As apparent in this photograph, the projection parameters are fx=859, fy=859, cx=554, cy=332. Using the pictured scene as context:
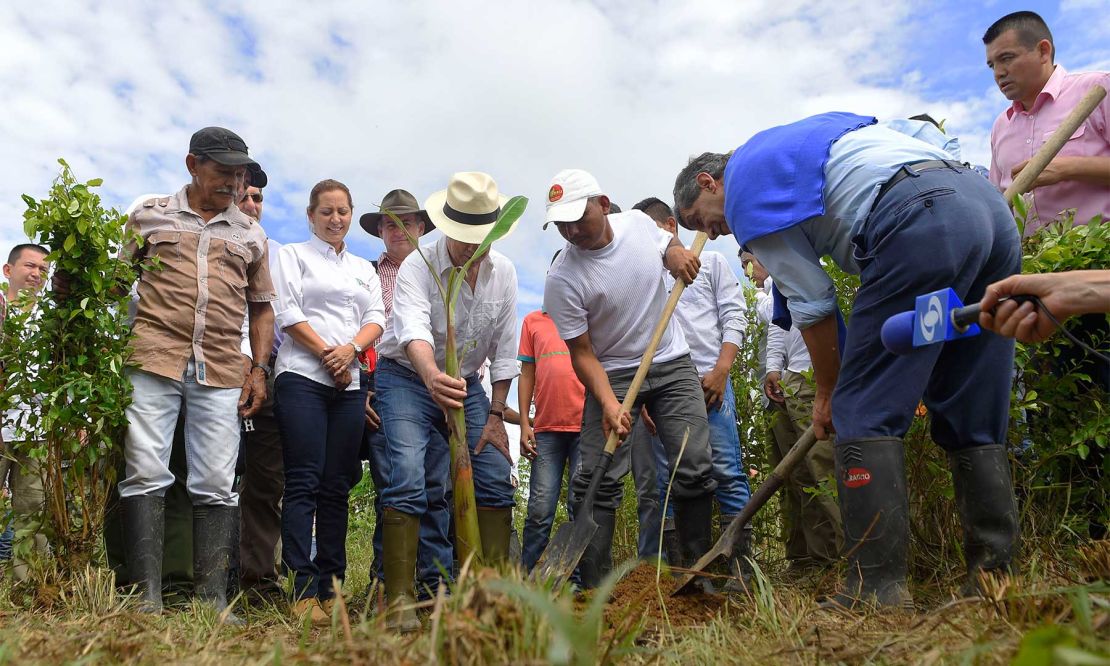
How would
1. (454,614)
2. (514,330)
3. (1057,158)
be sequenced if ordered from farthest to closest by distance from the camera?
(514,330) < (1057,158) < (454,614)

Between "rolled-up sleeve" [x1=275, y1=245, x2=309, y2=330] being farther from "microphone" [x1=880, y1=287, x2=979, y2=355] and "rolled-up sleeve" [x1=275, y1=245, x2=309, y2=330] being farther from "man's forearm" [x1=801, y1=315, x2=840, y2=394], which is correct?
"microphone" [x1=880, y1=287, x2=979, y2=355]

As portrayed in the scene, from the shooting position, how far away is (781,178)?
2.91m

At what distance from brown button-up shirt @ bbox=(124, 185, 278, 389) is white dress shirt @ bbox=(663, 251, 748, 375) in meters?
2.53

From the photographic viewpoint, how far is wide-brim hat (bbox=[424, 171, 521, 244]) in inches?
170

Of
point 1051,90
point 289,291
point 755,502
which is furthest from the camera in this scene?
point 289,291

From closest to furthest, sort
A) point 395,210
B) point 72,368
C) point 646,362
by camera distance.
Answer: point 72,368 < point 646,362 < point 395,210

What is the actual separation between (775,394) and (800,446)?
6.63 feet

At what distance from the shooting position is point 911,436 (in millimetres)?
3562

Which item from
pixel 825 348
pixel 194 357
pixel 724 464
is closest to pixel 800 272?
pixel 825 348

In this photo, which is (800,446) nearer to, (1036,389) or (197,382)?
(1036,389)

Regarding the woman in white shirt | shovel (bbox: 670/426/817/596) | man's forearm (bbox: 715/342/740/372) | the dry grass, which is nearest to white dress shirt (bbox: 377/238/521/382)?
the woman in white shirt

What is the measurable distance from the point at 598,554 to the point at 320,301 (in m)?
2.04

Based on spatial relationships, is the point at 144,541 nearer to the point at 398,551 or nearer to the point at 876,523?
the point at 398,551

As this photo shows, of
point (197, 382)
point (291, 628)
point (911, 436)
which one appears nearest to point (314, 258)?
point (197, 382)
